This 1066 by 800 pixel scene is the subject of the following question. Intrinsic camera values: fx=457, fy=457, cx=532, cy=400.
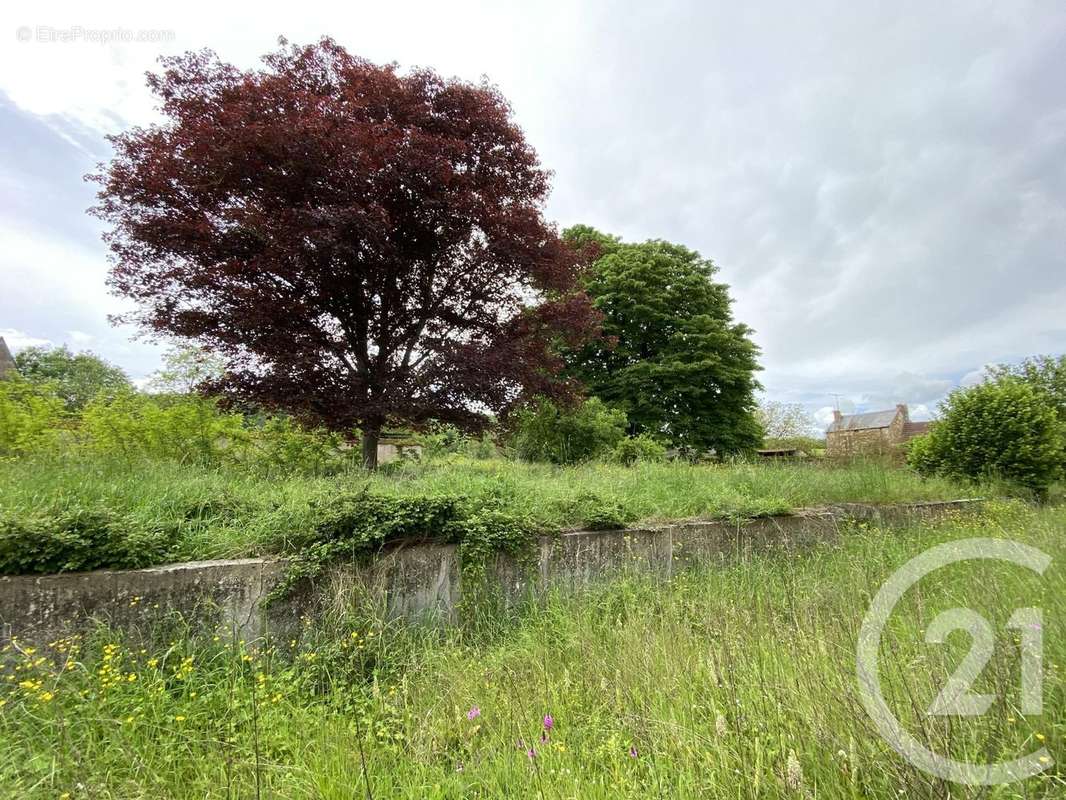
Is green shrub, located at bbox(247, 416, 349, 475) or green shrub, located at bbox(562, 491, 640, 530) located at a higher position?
green shrub, located at bbox(247, 416, 349, 475)

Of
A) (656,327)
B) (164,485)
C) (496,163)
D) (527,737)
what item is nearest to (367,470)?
(164,485)

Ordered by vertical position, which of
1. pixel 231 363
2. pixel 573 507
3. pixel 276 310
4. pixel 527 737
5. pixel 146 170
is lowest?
pixel 527 737

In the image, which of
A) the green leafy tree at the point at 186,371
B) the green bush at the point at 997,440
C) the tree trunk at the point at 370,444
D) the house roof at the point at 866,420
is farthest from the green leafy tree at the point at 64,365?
the house roof at the point at 866,420

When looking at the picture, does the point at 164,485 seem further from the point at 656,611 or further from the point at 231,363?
the point at 656,611

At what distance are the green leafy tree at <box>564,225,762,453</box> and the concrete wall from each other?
43.3 feet

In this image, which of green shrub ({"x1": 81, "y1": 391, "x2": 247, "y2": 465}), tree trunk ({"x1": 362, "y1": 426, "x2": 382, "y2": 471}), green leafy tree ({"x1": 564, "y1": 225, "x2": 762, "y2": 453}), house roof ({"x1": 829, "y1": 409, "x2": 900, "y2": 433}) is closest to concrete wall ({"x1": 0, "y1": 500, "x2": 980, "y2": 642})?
green shrub ({"x1": 81, "y1": 391, "x2": 247, "y2": 465})

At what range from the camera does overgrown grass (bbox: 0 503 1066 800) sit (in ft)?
5.01

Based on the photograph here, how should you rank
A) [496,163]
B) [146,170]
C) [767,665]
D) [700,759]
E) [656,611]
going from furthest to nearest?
[496,163]
[146,170]
[656,611]
[767,665]
[700,759]

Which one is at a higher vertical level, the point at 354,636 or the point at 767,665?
the point at 767,665

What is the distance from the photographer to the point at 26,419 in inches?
170

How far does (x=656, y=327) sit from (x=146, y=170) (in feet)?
55.1

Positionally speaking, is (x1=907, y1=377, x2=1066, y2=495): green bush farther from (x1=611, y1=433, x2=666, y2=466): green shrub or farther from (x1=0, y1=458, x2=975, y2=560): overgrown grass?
(x1=611, y1=433, x2=666, y2=466): green shrub

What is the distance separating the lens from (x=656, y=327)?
18.9m

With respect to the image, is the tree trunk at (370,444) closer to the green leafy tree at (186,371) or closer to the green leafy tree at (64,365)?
the green leafy tree at (186,371)
